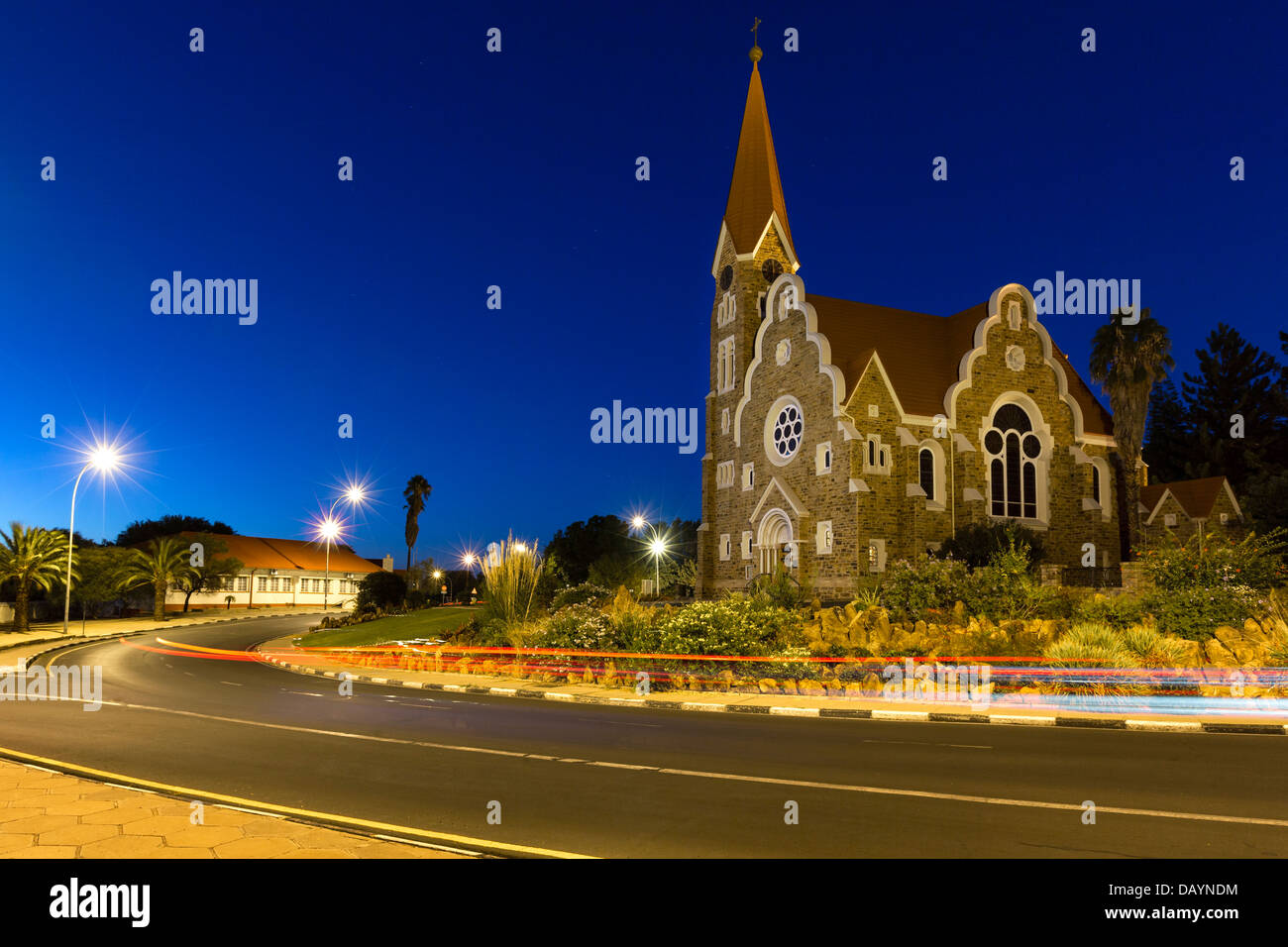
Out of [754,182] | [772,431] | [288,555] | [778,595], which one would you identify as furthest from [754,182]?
[288,555]

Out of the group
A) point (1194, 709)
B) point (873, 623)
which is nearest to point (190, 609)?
point (873, 623)

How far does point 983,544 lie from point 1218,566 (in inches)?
481

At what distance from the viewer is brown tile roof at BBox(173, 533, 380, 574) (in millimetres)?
76188

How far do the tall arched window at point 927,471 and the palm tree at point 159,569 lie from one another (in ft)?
155

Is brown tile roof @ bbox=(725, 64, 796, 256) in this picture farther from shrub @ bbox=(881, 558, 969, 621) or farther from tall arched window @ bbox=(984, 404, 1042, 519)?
shrub @ bbox=(881, 558, 969, 621)

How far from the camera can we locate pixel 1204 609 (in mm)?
18672

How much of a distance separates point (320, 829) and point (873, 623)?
A: 55.2ft

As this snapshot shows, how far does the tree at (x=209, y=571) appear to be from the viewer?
197ft

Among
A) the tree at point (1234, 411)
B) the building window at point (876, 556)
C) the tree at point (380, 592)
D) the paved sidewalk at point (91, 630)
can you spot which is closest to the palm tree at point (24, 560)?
the paved sidewalk at point (91, 630)

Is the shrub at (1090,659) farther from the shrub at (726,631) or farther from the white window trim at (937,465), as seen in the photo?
the white window trim at (937,465)

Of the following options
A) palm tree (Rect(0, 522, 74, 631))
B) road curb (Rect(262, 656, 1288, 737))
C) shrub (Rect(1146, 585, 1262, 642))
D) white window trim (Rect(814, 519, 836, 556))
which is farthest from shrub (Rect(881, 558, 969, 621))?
palm tree (Rect(0, 522, 74, 631))

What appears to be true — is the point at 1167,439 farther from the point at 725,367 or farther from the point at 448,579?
the point at 448,579

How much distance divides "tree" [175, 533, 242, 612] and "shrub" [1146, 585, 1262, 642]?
58120mm
